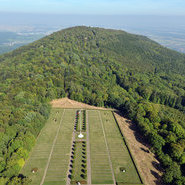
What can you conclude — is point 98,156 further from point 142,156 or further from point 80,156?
point 142,156

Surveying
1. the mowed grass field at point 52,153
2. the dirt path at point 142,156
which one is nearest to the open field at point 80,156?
the mowed grass field at point 52,153

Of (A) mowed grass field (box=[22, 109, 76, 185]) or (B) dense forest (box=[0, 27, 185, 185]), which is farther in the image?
(B) dense forest (box=[0, 27, 185, 185])

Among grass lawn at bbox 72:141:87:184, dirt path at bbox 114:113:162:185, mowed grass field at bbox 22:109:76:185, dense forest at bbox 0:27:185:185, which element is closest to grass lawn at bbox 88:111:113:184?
grass lawn at bbox 72:141:87:184

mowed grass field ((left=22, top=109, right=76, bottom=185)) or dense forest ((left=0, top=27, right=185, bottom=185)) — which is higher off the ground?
dense forest ((left=0, top=27, right=185, bottom=185))

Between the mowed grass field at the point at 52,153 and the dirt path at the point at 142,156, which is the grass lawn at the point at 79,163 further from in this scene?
the dirt path at the point at 142,156

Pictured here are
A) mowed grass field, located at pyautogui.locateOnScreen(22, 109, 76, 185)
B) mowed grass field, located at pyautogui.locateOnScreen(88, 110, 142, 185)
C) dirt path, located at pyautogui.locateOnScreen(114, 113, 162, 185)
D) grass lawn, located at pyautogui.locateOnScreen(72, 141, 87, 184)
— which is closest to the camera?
grass lawn, located at pyautogui.locateOnScreen(72, 141, 87, 184)

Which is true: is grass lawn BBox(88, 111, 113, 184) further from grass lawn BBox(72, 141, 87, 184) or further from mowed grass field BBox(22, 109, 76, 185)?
Result: mowed grass field BBox(22, 109, 76, 185)

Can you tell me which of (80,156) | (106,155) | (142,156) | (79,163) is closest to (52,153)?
(80,156)
